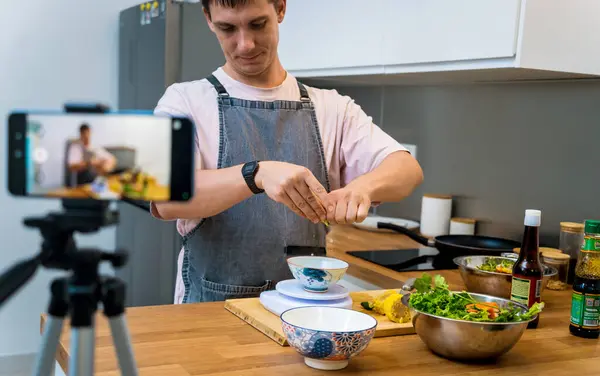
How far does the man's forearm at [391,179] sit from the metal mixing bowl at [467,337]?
1.24 ft

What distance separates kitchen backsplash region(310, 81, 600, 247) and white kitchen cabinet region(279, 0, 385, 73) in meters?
0.46

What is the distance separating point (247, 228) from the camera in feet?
5.10

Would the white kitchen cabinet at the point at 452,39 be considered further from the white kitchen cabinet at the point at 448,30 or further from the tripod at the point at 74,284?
the tripod at the point at 74,284

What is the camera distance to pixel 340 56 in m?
2.33

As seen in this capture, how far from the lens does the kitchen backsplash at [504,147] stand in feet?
6.68

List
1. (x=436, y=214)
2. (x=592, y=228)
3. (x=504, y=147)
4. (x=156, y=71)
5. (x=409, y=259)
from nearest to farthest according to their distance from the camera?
(x=592, y=228), (x=409, y=259), (x=504, y=147), (x=436, y=214), (x=156, y=71)

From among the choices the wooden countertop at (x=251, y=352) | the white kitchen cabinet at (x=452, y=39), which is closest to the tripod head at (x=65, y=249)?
the wooden countertop at (x=251, y=352)

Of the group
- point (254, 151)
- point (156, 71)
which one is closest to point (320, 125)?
point (254, 151)

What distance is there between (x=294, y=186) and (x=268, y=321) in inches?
10.2

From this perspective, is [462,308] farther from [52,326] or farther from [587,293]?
[52,326]

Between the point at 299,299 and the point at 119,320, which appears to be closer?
the point at 119,320

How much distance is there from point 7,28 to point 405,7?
1.87m

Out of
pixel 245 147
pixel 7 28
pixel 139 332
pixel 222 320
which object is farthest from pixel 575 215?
pixel 7 28

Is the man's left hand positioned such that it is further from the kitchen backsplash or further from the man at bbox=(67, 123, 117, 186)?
the kitchen backsplash
